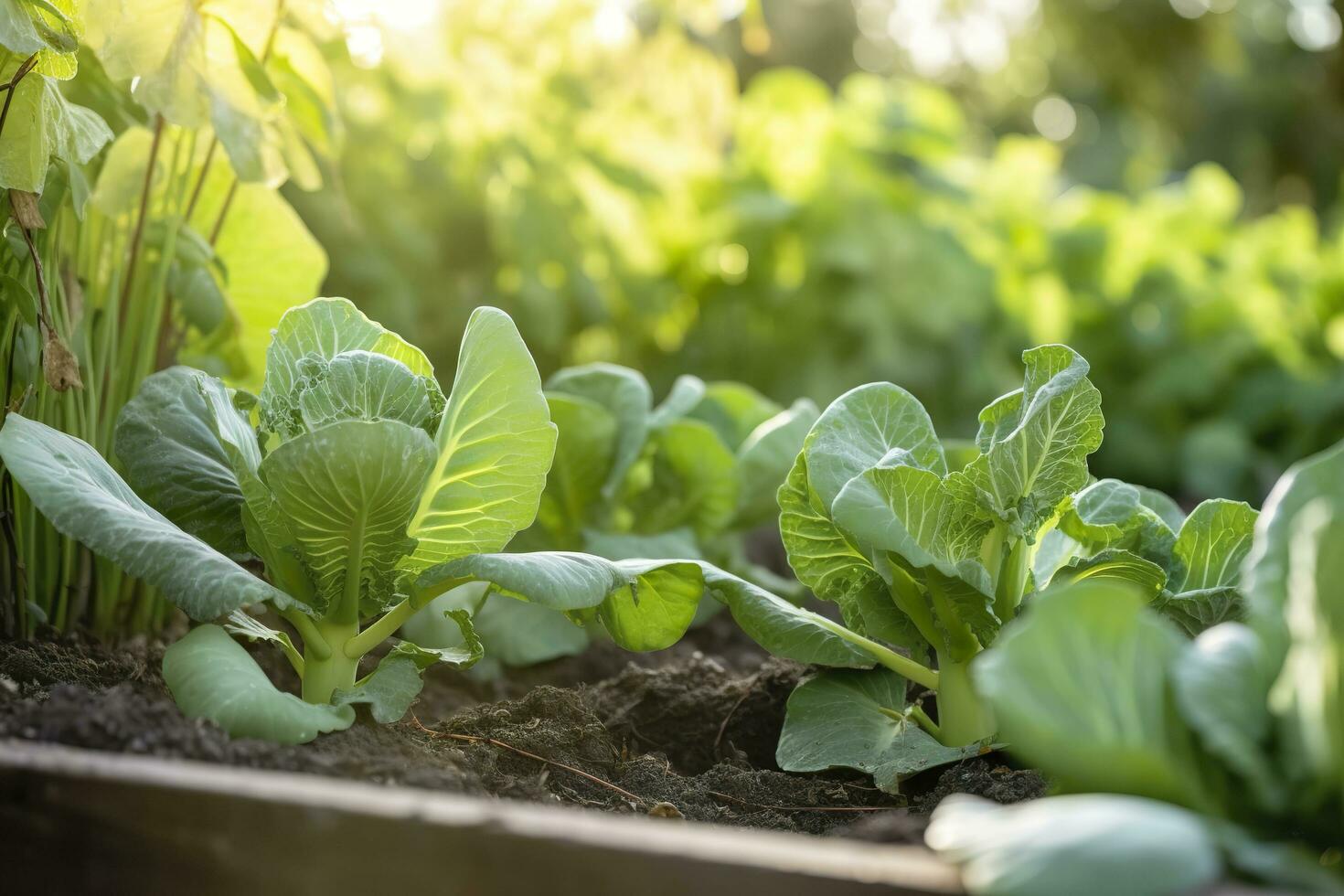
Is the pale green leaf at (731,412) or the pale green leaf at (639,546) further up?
the pale green leaf at (731,412)

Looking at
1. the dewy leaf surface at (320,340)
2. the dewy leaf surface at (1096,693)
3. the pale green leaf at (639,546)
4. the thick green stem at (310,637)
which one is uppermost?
the dewy leaf surface at (320,340)

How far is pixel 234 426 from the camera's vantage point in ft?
3.49

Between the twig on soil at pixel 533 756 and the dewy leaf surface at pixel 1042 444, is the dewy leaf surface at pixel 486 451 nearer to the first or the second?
the twig on soil at pixel 533 756

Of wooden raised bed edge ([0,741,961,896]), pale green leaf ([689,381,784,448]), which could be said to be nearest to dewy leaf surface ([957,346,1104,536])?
wooden raised bed edge ([0,741,961,896])

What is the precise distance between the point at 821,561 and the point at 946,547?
14 centimetres

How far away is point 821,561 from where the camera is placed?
3.80ft

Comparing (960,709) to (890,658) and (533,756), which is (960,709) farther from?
(533,756)

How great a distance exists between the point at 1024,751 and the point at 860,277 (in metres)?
2.51

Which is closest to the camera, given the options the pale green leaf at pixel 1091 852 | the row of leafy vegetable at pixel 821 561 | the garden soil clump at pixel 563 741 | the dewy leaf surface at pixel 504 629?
the pale green leaf at pixel 1091 852

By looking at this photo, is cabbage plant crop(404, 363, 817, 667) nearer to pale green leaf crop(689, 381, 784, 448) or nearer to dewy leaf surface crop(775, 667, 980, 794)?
pale green leaf crop(689, 381, 784, 448)

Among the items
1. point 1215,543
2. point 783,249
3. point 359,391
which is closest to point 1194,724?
point 1215,543

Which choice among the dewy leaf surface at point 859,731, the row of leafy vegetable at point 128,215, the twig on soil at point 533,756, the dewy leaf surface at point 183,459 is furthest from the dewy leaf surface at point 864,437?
the row of leafy vegetable at point 128,215

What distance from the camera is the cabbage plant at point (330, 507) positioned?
917mm

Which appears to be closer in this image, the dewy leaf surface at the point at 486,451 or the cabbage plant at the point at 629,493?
the dewy leaf surface at the point at 486,451
